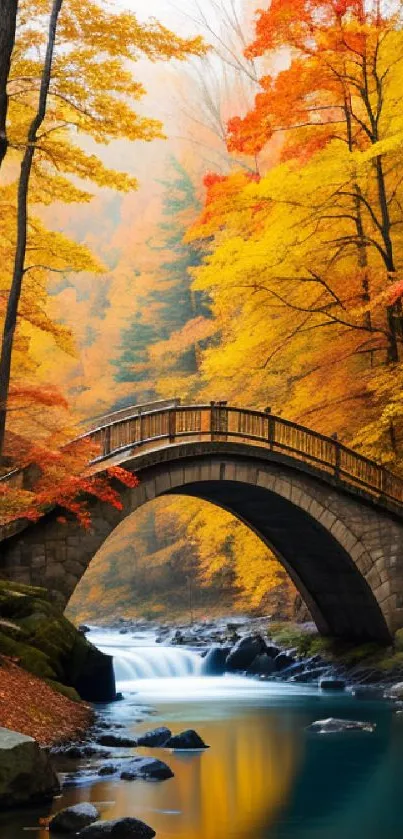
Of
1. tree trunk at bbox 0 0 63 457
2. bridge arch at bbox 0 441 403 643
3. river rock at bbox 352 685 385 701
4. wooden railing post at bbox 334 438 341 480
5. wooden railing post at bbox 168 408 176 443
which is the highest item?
tree trunk at bbox 0 0 63 457

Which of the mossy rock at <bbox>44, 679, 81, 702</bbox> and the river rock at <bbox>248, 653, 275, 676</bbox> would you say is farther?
the river rock at <bbox>248, 653, 275, 676</bbox>

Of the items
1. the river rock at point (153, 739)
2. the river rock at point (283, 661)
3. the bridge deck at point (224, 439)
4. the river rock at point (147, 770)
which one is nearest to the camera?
the river rock at point (147, 770)

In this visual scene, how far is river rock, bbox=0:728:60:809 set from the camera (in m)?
9.07

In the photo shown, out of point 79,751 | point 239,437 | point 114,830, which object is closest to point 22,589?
point 79,751

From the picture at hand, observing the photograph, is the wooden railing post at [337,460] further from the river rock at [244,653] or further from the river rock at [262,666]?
the river rock at [244,653]

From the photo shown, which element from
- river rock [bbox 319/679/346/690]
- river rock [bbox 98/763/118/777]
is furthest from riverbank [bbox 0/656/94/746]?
river rock [bbox 319/679/346/690]

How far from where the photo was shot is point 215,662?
2566 cm

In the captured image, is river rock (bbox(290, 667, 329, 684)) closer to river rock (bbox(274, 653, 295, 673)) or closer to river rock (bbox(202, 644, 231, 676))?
river rock (bbox(274, 653, 295, 673))

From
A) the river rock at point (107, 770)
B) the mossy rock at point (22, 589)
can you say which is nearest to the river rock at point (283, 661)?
the mossy rock at point (22, 589)

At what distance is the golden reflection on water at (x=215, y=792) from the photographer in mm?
9453

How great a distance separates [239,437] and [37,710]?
9.68 metres

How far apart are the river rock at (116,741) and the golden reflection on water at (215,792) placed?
0.40m

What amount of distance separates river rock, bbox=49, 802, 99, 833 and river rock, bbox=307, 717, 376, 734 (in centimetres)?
705

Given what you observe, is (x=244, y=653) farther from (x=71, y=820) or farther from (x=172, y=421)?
(x=71, y=820)
